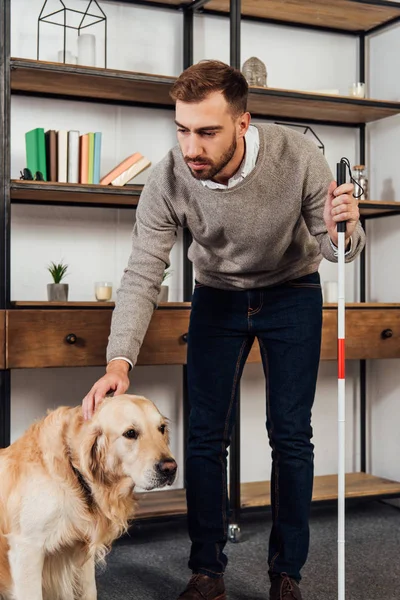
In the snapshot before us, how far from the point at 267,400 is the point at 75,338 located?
816 millimetres

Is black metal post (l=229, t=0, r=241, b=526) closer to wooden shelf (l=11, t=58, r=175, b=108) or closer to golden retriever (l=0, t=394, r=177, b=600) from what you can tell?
wooden shelf (l=11, t=58, r=175, b=108)

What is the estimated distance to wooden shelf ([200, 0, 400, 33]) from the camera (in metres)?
3.39

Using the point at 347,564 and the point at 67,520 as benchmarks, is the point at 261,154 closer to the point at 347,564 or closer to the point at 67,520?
the point at 67,520

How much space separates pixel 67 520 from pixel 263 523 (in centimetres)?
149

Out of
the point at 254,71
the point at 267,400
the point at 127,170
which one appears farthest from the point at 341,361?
the point at 254,71

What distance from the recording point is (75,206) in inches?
131

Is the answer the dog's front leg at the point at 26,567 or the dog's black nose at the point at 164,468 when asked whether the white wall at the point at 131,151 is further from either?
the dog's black nose at the point at 164,468

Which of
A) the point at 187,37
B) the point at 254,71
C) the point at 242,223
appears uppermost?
the point at 187,37

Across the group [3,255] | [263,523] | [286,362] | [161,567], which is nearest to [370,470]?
[263,523]

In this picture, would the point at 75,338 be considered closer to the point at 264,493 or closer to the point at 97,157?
the point at 97,157

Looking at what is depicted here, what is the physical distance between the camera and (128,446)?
188cm

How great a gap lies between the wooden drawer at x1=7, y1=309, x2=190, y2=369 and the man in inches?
22.9

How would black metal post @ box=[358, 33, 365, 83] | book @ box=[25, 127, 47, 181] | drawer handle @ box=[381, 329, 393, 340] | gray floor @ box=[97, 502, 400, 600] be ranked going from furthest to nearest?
black metal post @ box=[358, 33, 365, 83], drawer handle @ box=[381, 329, 393, 340], book @ box=[25, 127, 47, 181], gray floor @ box=[97, 502, 400, 600]

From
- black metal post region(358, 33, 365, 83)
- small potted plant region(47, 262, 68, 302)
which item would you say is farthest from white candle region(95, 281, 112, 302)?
black metal post region(358, 33, 365, 83)
